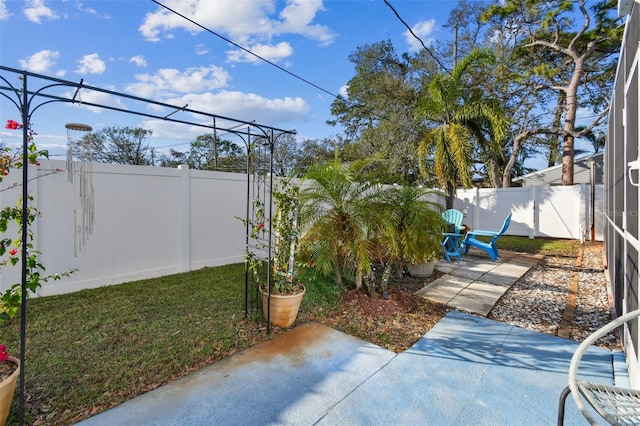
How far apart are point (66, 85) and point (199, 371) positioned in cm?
221

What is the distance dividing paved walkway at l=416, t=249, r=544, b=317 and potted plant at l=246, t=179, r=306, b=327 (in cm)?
202

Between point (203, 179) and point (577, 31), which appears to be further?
point (577, 31)

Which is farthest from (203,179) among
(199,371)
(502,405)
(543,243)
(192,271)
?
(543,243)

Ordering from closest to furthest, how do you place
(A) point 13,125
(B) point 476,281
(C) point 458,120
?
(A) point 13,125
(B) point 476,281
(C) point 458,120

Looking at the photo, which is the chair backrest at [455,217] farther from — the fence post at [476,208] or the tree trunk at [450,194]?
the fence post at [476,208]

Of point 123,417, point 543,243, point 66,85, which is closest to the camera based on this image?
point 123,417

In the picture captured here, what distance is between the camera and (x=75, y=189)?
4098mm

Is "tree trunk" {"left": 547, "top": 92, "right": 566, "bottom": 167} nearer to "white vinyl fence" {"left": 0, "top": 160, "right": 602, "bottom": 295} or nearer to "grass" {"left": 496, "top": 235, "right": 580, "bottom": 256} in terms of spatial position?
"grass" {"left": 496, "top": 235, "right": 580, "bottom": 256}

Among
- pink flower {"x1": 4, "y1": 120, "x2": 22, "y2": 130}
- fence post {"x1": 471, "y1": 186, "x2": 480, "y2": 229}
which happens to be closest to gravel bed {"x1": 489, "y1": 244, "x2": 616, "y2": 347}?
pink flower {"x1": 4, "y1": 120, "x2": 22, "y2": 130}

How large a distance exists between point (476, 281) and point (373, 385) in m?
3.47

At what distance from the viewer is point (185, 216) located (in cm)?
525

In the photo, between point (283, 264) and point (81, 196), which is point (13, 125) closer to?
point (283, 264)

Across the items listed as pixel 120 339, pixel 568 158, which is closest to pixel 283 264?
pixel 120 339

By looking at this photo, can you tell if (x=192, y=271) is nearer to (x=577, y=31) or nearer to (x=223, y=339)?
(x=223, y=339)
